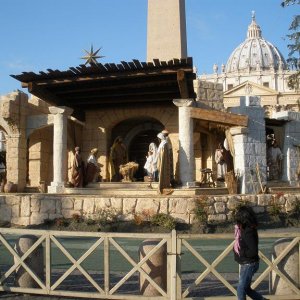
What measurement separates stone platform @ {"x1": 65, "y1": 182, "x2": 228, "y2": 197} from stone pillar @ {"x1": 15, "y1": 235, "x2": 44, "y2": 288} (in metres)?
7.27

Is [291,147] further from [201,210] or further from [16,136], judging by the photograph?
[16,136]

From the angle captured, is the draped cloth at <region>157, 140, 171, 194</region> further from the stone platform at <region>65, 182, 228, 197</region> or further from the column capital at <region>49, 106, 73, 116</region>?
the column capital at <region>49, 106, 73, 116</region>

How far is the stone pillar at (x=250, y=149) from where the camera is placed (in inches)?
589

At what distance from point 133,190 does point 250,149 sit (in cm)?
430

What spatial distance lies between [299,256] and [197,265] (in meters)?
2.68

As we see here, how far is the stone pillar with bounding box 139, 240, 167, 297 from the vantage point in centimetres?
546

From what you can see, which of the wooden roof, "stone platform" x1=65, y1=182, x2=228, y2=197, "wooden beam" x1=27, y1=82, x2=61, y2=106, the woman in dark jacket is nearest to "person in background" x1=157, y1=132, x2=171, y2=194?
"stone platform" x1=65, y1=182, x2=228, y2=197

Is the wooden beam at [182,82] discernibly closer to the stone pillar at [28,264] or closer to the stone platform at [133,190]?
the stone platform at [133,190]

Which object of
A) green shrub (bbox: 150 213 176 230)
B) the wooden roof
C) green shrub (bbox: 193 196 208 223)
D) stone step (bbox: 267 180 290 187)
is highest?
the wooden roof

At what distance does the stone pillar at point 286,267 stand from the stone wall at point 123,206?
708 centimetres

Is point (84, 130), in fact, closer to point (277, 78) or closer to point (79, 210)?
point (79, 210)

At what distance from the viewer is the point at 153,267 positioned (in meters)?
5.51

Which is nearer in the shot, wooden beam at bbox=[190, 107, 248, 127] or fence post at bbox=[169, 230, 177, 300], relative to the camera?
fence post at bbox=[169, 230, 177, 300]

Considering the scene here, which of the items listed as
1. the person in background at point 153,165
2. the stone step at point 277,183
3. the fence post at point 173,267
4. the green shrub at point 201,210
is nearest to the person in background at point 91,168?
the person in background at point 153,165
